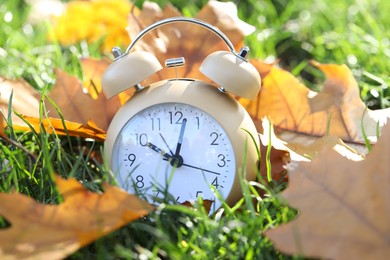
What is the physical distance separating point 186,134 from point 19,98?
0.60 m

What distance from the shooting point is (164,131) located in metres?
1.82

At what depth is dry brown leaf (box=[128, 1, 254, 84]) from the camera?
2271 millimetres

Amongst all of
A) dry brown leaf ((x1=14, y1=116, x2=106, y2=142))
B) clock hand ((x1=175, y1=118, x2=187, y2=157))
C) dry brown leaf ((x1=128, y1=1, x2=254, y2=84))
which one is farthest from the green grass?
dry brown leaf ((x1=128, y1=1, x2=254, y2=84))

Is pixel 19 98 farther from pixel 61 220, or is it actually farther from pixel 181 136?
pixel 61 220

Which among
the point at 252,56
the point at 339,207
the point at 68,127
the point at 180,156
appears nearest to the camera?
the point at 339,207

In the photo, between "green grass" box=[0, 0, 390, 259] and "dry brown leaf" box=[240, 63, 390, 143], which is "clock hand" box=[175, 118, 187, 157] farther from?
"dry brown leaf" box=[240, 63, 390, 143]

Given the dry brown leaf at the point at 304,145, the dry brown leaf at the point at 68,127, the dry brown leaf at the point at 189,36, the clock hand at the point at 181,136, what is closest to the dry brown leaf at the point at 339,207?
the dry brown leaf at the point at 304,145

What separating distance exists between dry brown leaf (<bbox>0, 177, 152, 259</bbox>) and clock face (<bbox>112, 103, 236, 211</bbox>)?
28 cm

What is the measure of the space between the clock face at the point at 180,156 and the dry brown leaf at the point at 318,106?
385 mm

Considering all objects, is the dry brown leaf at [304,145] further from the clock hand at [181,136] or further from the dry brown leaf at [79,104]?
the dry brown leaf at [79,104]

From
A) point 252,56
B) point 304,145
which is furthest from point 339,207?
point 252,56

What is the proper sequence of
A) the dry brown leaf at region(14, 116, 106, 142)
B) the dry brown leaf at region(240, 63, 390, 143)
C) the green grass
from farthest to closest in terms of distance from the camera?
the dry brown leaf at region(240, 63, 390, 143), the dry brown leaf at region(14, 116, 106, 142), the green grass

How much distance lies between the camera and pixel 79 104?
2.12 m

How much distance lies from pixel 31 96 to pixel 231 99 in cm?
65
